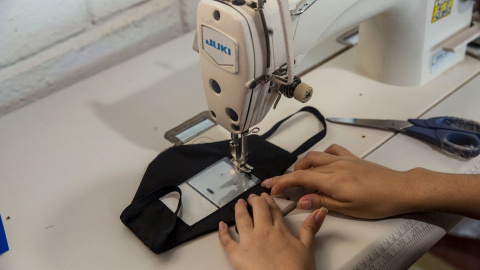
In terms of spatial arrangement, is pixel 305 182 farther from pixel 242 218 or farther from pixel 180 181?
pixel 180 181

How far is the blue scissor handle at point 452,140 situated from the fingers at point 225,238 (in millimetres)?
475

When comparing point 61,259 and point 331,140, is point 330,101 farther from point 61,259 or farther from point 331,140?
point 61,259

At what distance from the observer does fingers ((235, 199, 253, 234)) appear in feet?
3.05

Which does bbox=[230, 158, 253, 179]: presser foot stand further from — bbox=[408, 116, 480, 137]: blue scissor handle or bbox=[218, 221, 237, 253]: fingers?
bbox=[408, 116, 480, 137]: blue scissor handle

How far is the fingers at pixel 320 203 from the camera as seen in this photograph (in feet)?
3.14

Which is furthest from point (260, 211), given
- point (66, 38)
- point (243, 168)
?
point (66, 38)

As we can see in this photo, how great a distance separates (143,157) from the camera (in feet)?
3.82

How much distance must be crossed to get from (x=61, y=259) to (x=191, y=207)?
250 millimetres

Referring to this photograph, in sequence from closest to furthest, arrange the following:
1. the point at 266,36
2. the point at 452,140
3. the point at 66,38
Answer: the point at 266,36
the point at 452,140
the point at 66,38

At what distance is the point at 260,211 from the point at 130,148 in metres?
0.39

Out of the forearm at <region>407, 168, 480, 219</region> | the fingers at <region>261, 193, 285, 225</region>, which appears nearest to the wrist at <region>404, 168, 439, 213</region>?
the forearm at <region>407, 168, 480, 219</region>

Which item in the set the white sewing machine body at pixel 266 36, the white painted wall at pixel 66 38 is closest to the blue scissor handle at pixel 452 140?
the white sewing machine body at pixel 266 36

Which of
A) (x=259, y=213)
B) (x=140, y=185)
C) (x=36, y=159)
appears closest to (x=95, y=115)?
(x=36, y=159)

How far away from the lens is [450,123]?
1146mm
